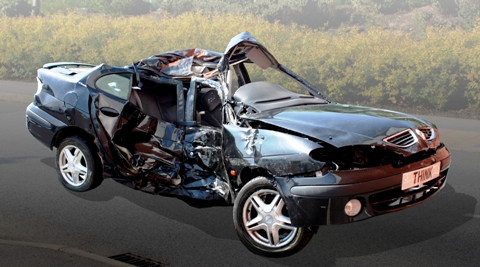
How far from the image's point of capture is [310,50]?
17453mm

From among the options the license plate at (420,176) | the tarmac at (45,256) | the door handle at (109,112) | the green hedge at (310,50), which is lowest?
the green hedge at (310,50)

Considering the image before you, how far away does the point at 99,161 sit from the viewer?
7.44 metres

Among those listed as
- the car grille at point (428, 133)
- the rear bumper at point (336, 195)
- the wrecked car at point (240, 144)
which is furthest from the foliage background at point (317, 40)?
the rear bumper at point (336, 195)

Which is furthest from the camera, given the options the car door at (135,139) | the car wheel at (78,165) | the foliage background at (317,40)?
the foliage background at (317,40)

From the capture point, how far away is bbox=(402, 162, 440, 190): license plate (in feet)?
18.1

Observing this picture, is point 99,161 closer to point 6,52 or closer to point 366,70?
point 366,70

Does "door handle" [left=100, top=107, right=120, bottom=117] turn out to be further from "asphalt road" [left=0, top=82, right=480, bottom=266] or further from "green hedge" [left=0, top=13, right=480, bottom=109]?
"green hedge" [left=0, top=13, right=480, bottom=109]

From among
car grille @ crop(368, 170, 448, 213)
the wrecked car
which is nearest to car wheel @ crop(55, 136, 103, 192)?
the wrecked car

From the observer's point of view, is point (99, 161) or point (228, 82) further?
point (99, 161)

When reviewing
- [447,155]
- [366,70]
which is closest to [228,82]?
[447,155]

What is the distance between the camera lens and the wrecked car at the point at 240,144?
5.33 m

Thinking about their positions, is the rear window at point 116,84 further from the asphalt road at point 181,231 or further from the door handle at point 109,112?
the asphalt road at point 181,231

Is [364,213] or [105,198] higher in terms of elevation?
[364,213]

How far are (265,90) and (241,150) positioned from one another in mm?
1201
